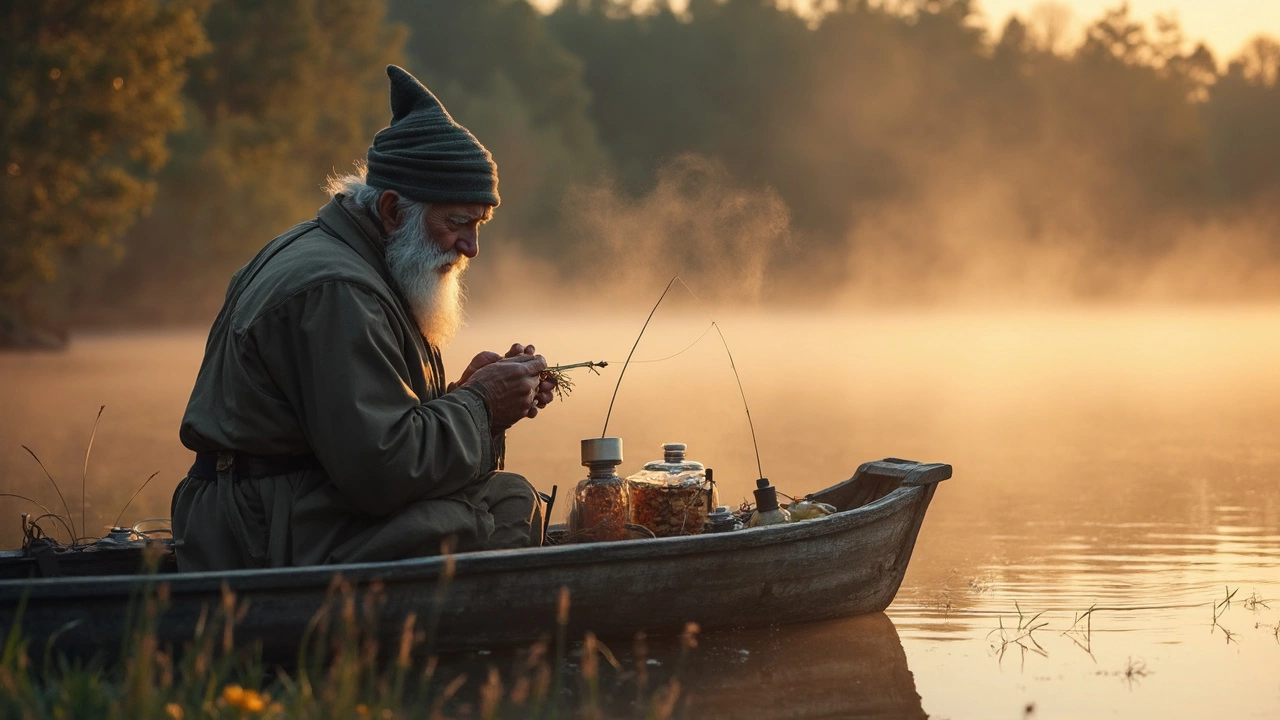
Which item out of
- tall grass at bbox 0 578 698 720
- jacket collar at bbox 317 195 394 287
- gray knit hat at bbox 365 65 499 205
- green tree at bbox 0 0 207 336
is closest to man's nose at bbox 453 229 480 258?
gray knit hat at bbox 365 65 499 205

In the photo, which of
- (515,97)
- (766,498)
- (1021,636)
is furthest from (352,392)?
(515,97)

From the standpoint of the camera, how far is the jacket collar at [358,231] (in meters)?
4.66

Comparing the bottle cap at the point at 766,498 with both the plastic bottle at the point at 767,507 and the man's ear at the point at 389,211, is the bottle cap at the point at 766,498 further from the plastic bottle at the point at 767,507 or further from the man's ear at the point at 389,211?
the man's ear at the point at 389,211

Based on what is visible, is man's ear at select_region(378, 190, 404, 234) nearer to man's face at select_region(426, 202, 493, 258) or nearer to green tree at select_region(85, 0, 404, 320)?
man's face at select_region(426, 202, 493, 258)

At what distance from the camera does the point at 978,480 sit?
942 centimetres

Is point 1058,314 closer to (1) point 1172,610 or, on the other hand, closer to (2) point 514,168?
(2) point 514,168

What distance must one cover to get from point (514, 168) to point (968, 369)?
35.3 metres

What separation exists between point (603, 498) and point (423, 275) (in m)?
0.99

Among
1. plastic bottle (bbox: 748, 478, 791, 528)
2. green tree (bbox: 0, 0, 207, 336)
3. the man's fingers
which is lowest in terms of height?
plastic bottle (bbox: 748, 478, 791, 528)

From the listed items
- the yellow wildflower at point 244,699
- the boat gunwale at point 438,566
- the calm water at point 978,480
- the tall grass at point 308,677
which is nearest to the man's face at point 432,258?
the boat gunwale at point 438,566

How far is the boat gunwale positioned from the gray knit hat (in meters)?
1.12

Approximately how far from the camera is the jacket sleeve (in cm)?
416

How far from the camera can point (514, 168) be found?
175 ft

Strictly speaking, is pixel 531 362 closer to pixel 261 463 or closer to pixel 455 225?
pixel 455 225
